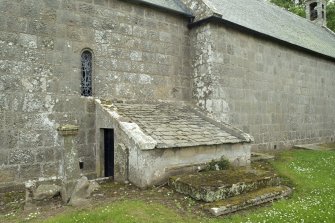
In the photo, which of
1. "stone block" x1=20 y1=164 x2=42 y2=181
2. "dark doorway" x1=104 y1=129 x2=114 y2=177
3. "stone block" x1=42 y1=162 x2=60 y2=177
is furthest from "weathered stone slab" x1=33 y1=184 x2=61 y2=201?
"dark doorway" x1=104 y1=129 x2=114 y2=177

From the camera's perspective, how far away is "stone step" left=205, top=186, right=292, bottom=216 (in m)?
5.41

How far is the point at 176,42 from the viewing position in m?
10.4

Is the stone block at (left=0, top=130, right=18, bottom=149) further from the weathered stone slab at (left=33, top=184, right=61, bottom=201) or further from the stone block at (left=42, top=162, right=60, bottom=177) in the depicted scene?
the weathered stone slab at (left=33, top=184, right=61, bottom=201)

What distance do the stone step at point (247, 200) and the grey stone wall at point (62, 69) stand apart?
13.4 ft

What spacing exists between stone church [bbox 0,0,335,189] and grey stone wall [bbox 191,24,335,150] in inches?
1.9

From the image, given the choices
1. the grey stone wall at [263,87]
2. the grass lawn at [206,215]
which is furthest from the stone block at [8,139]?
the grey stone wall at [263,87]

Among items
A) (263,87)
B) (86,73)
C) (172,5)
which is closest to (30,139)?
(86,73)

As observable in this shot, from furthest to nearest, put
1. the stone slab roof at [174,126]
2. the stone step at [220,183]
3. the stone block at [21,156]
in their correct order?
the stone slab roof at [174,126] < the stone block at [21,156] < the stone step at [220,183]

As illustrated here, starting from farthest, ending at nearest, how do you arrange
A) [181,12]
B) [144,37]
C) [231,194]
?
1. [181,12]
2. [144,37]
3. [231,194]

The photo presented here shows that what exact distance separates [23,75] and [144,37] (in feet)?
12.4

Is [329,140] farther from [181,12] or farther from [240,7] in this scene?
[181,12]

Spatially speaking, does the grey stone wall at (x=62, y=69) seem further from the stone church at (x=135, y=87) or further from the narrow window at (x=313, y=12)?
the narrow window at (x=313, y=12)

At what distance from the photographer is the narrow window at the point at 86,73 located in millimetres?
8320

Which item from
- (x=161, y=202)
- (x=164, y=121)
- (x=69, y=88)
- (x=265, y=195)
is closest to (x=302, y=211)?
(x=265, y=195)
